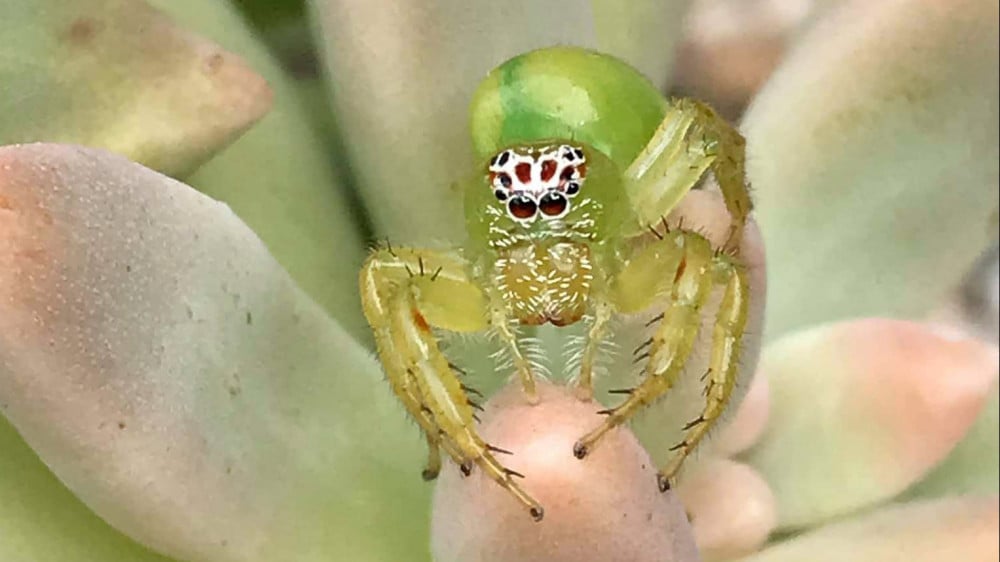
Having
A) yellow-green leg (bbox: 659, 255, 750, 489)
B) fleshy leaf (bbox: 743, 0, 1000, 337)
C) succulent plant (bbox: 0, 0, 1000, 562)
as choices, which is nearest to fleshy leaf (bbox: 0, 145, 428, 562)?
succulent plant (bbox: 0, 0, 1000, 562)

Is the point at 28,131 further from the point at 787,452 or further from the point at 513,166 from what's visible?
the point at 787,452

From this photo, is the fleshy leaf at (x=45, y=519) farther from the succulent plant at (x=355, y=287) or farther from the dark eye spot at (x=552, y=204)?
the dark eye spot at (x=552, y=204)

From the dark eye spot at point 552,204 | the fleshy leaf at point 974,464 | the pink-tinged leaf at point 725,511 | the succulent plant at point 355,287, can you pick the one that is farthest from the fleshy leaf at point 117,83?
the fleshy leaf at point 974,464

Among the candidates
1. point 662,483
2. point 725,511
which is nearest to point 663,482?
point 662,483

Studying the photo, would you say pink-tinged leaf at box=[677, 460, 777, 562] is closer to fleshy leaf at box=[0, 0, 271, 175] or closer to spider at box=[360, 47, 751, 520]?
spider at box=[360, 47, 751, 520]

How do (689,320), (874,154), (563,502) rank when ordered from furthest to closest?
(874,154)
(689,320)
(563,502)

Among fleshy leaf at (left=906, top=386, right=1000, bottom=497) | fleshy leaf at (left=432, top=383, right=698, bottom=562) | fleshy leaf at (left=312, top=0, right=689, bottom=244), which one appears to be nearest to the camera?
fleshy leaf at (left=432, top=383, right=698, bottom=562)

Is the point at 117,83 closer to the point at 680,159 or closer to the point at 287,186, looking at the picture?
the point at 287,186

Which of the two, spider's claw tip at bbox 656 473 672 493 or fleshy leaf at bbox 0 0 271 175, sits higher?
fleshy leaf at bbox 0 0 271 175
